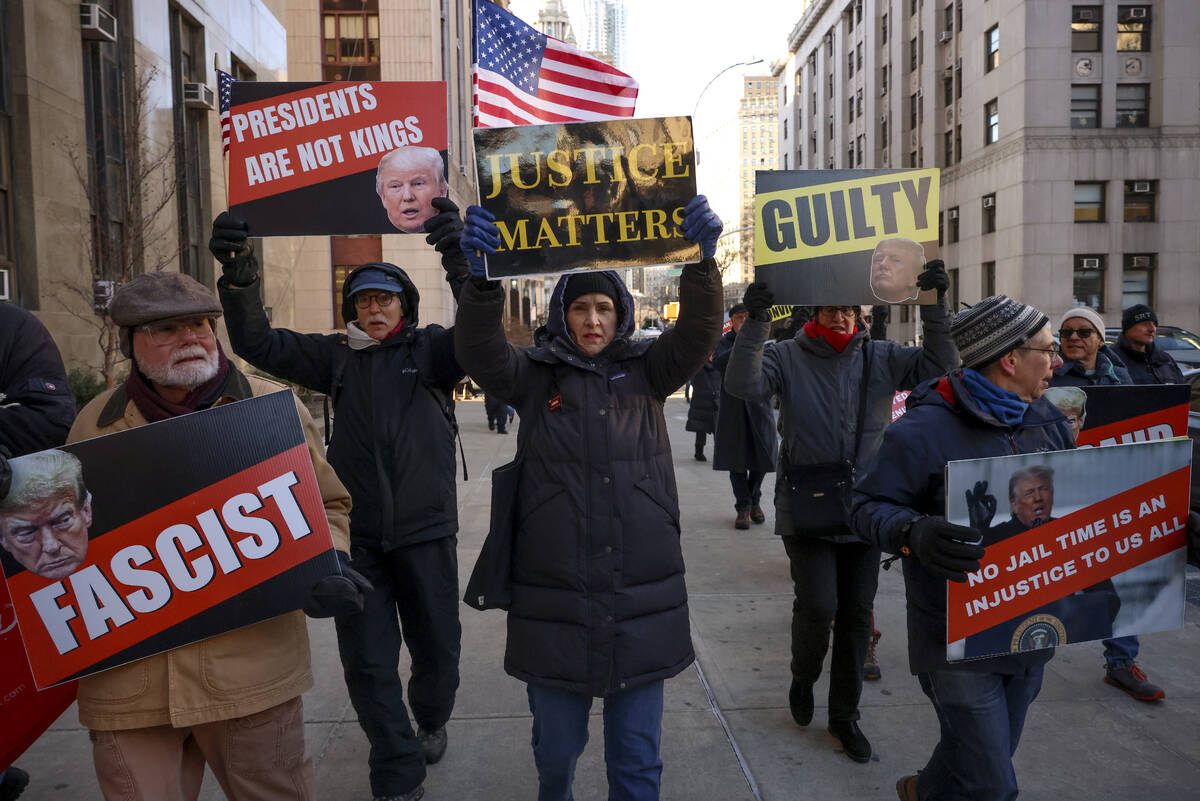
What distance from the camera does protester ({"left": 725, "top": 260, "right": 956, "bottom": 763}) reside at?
396cm

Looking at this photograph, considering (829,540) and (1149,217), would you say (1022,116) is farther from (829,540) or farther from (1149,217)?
(829,540)

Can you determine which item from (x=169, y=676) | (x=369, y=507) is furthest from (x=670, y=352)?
(x=169, y=676)

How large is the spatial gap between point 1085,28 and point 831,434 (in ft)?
125

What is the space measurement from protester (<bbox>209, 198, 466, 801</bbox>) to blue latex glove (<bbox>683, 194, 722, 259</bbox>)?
0.98 m

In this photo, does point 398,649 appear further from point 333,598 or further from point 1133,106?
point 1133,106

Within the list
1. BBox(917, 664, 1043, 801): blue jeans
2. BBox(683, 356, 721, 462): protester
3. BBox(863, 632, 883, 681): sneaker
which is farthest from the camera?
BBox(683, 356, 721, 462): protester

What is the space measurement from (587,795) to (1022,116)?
37619 mm

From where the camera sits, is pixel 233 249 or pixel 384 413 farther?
pixel 384 413

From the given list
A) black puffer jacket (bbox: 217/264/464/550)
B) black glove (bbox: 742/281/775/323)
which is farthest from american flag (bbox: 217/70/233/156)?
black glove (bbox: 742/281/775/323)

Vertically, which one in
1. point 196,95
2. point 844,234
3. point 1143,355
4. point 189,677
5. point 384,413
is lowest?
point 189,677

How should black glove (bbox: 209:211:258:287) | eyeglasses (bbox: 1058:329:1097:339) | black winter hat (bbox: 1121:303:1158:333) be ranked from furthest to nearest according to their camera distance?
black winter hat (bbox: 1121:303:1158:333) < eyeglasses (bbox: 1058:329:1097:339) < black glove (bbox: 209:211:258:287)

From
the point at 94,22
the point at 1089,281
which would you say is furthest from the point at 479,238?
the point at 1089,281

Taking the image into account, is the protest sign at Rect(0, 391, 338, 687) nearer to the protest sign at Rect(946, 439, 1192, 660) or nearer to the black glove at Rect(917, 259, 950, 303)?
the protest sign at Rect(946, 439, 1192, 660)

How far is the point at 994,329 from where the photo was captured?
2770 mm
